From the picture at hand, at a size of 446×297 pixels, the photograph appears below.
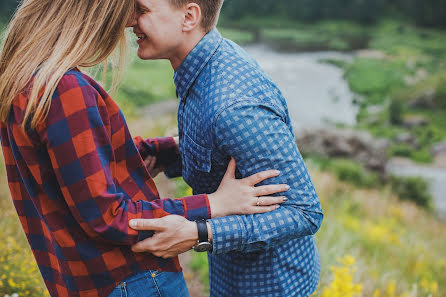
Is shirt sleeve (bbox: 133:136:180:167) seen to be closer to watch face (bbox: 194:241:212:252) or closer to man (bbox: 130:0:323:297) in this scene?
man (bbox: 130:0:323:297)

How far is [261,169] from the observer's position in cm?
157

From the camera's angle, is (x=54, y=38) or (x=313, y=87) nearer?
(x=54, y=38)

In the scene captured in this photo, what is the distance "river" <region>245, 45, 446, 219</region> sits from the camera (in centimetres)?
2981

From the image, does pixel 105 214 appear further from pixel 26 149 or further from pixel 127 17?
pixel 127 17

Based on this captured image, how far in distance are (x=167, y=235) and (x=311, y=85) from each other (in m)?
36.2

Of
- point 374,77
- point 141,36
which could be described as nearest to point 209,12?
point 141,36

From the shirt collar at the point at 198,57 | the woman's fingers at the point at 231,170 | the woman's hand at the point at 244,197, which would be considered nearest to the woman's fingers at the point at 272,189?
the woman's hand at the point at 244,197

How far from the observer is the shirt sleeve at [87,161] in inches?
50.2

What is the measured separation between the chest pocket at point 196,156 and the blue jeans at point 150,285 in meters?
0.43

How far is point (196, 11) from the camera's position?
5.47ft

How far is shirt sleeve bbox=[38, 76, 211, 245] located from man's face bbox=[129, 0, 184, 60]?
1.31ft

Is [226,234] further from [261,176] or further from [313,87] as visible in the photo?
[313,87]

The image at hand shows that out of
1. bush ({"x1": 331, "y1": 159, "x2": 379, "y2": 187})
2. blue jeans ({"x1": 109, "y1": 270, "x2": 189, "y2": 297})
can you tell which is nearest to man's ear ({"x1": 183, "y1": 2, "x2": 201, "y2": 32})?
blue jeans ({"x1": 109, "y1": 270, "x2": 189, "y2": 297})

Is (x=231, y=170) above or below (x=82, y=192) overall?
below
